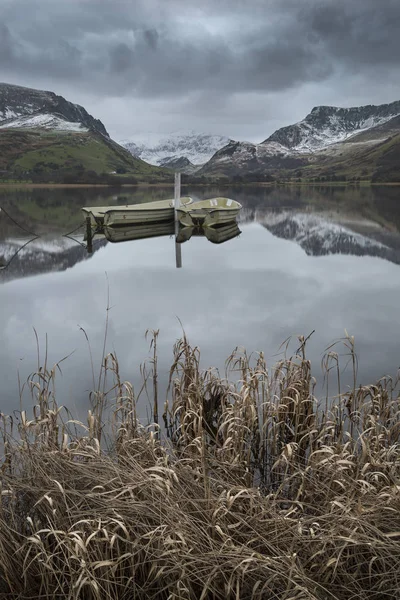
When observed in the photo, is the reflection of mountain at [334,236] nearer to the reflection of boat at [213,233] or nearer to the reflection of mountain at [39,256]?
the reflection of boat at [213,233]

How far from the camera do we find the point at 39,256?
3000cm

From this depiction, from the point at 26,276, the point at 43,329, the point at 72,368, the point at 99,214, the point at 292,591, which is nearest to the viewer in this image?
the point at 292,591

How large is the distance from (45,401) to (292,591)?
14.5ft

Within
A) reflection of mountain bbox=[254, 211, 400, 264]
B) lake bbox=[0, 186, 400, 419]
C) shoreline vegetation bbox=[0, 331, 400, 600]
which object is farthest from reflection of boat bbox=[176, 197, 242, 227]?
shoreline vegetation bbox=[0, 331, 400, 600]

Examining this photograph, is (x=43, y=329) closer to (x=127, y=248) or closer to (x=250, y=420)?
(x=250, y=420)

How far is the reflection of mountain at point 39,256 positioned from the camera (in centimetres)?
2559

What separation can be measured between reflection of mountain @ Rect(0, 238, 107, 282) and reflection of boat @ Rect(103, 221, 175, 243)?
8.88ft

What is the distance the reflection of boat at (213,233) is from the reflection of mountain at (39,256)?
23.9 ft

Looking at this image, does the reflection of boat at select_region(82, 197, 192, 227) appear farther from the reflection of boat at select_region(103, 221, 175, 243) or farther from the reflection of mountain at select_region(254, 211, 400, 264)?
the reflection of mountain at select_region(254, 211, 400, 264)

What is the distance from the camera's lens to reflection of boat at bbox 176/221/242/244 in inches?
1555

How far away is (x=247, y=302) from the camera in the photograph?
18922mm

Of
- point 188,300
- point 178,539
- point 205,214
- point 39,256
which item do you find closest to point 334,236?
point 205,214

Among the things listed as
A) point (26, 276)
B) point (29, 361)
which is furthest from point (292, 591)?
point (26, 276)

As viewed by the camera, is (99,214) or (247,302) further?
(99,214)
